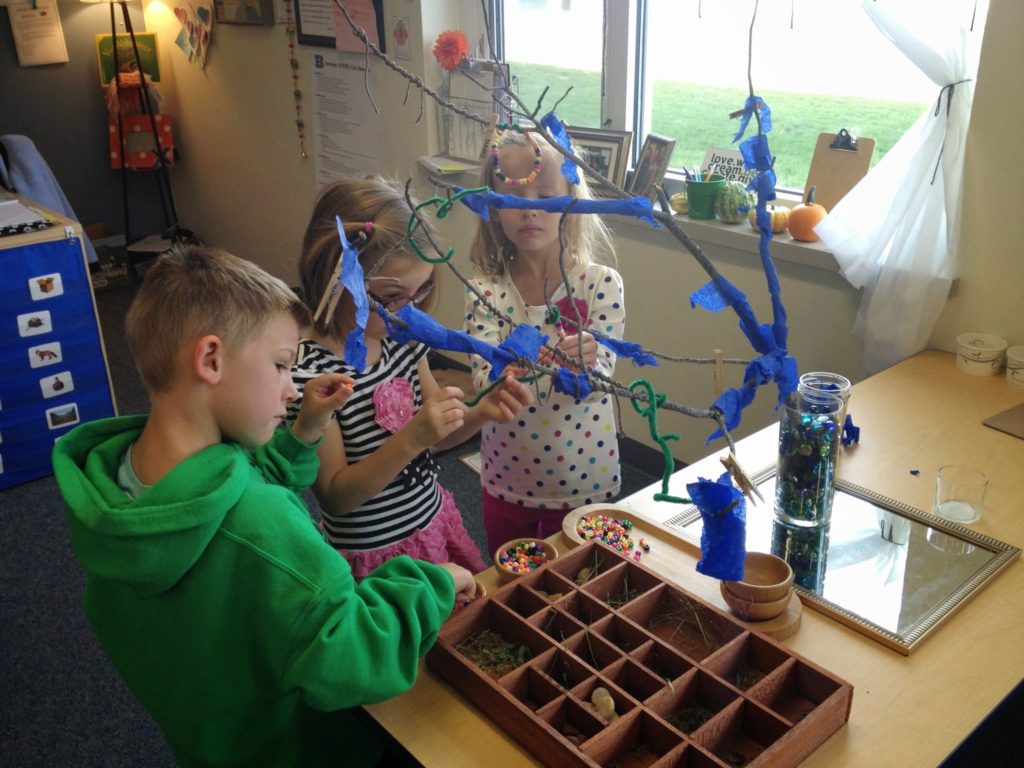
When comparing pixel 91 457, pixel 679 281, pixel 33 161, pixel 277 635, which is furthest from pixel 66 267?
pixel 277 635

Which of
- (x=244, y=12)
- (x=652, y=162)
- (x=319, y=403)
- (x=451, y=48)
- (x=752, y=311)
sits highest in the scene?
(x=244, y=12)

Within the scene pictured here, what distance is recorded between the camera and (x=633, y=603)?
1162 mm

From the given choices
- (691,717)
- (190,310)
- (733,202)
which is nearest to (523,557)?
(691,717)

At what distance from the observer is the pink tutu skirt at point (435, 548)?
1516 millimetres

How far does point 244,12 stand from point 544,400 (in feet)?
9.93

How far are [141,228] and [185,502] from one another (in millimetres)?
4770

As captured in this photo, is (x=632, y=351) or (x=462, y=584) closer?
(x=632, y=351)

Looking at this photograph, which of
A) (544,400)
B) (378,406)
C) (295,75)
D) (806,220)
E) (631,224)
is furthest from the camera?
(295,75)

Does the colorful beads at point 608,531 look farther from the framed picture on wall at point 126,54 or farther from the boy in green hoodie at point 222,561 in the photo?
the framed picture on wall at point 126,54

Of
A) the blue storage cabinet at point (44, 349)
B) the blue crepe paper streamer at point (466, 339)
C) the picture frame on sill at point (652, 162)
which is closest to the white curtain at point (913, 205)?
the picture frame on sill at point (652, 162)

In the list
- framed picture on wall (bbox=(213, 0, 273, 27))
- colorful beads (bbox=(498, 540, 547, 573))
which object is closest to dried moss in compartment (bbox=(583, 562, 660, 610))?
colorful beads (bbox=(498, 540, 547, 573))

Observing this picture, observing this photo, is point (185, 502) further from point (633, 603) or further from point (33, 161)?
point (33, 161)

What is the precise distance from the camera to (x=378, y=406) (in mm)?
1466

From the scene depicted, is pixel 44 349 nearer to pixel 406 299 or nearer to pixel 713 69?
pixel 406 299
